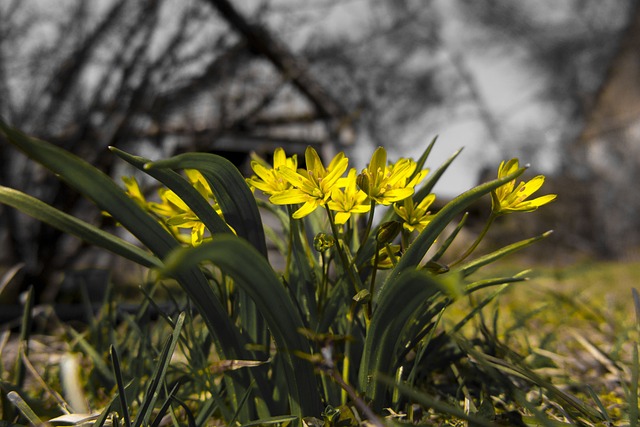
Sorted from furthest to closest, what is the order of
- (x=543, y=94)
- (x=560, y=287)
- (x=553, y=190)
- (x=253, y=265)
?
1. (x=543, y=94)
2. (x=553, y=190)
3. (x=560, y=287)
4. (x=253, y=265)

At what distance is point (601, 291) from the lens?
3121 millimetres

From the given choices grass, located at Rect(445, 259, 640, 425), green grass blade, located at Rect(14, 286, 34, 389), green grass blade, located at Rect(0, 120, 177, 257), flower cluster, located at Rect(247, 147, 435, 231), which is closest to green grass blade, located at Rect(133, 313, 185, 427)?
green grass blade, located at Rect(0, 120, 177, 257)

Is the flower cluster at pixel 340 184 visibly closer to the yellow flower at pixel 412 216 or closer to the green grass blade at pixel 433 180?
the yellow flower at pixel 412 216

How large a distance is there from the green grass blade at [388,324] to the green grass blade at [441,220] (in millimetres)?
38

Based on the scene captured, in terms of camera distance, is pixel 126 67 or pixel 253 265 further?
pixel 126 67

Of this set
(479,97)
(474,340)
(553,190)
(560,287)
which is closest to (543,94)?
(479,97)

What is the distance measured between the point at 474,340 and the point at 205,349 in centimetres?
47

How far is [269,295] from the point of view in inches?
21.4

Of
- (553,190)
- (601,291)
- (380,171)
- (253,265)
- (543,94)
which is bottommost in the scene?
(253,265)

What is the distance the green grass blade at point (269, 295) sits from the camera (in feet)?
1.33

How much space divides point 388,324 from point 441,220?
0.14 metres

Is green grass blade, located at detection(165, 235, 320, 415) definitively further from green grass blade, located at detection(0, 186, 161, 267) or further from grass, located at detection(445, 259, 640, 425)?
grass, located at detection(445, 259, 640, 425)

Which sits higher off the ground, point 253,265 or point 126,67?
point 126,67

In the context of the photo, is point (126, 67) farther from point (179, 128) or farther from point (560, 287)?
point (560, 287)
